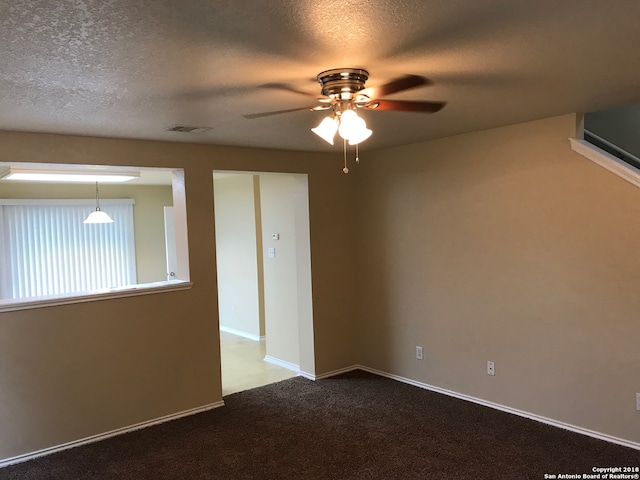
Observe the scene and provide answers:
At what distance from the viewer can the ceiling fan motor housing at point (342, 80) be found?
220 centimetres

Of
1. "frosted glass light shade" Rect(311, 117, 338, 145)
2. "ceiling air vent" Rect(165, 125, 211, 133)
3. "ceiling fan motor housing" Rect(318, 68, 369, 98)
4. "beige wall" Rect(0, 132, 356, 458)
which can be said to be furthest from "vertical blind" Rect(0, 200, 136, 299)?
"ceiling fan motor housing" Rect(318, 68, 369, 98)

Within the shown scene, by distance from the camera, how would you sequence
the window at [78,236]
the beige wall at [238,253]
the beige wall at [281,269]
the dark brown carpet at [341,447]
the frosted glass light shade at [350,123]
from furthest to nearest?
the beige wall at [238,253], the window at [78,236], the beige wall at [281,269], the dark brown carpet at [341,447], the frosted glass light shade at [350,123]

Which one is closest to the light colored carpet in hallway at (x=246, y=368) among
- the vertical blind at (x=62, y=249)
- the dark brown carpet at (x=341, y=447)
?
the dark brown carpet at (x=341, y=447)

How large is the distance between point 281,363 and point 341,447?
214 centimetres

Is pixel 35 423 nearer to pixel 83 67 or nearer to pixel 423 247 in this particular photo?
pixel 83 67

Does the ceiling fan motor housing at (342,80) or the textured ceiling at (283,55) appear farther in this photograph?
the ceiling fan motor housing at (342,80)

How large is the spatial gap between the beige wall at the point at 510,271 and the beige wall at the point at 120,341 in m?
0.89

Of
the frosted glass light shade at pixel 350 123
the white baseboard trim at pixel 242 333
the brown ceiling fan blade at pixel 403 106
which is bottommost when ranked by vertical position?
the white baseboard trim at pixel 242 333

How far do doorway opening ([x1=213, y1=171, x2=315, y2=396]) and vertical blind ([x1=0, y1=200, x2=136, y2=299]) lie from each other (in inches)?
58.1

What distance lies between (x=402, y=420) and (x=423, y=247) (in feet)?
5.08

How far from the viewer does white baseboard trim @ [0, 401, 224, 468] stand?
336cm

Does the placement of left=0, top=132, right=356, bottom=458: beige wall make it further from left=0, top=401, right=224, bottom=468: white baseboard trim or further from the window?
the window

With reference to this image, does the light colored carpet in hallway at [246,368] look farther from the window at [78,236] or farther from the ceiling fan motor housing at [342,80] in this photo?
the ceiling fan motor housing at [342,80]

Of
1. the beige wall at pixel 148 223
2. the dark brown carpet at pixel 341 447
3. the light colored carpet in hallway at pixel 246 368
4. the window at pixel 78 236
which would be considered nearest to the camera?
the dark brown carpet at pixel 341 447
